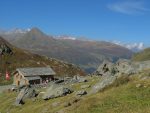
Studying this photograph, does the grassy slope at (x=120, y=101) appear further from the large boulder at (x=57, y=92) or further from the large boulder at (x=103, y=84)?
the large boulder at (x=57, y=92)

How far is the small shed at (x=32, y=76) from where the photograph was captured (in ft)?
371

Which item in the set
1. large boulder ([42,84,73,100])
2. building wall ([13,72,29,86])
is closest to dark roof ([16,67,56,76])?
building wall ([13,72,29,86])

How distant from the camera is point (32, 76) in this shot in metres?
115

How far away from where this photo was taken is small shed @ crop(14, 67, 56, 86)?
371ft

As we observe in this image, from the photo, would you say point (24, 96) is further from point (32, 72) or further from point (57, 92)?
point (32, 72)

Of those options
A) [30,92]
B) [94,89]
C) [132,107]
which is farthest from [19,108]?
[132,107]

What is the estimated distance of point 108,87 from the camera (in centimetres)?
5091

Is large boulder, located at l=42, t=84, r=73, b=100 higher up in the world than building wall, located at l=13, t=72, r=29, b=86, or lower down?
lower down

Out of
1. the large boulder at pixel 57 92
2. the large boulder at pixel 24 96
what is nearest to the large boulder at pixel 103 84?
the large boulder at pixel 57 92

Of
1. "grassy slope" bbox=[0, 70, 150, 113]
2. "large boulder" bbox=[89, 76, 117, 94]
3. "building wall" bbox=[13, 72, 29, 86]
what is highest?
"building wall" bbox=[13, 72, 29, 86]

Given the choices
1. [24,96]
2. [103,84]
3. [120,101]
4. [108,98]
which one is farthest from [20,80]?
[120,101]

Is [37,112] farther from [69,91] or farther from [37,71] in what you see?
[37,71]

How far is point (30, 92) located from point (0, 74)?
381ft

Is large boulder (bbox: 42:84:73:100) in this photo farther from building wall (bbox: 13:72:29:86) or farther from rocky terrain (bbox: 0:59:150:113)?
building wall (bbox: 13:72:29:86)
